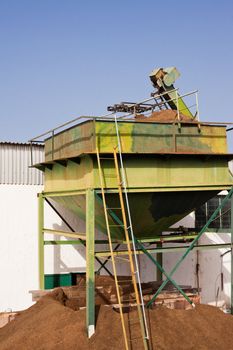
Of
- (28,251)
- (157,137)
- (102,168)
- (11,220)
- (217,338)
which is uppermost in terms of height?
(157,137)

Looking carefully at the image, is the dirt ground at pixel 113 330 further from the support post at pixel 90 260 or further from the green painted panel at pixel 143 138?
the green painted panel at pixel 143 138

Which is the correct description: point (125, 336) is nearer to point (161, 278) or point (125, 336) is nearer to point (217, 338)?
point (217, 338)

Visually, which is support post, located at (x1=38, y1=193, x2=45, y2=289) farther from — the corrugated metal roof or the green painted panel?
the green painted panel

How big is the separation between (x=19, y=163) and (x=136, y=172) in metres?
6.59

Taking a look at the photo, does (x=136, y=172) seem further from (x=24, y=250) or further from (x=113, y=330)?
(x=24, y=250)

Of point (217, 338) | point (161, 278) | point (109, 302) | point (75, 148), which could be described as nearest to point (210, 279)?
point (161, 278)

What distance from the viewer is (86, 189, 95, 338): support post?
11.9m

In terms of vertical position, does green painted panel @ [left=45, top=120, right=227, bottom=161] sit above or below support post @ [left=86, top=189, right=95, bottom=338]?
above

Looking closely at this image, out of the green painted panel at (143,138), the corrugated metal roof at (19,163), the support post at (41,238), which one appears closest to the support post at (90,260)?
the green painted panel at (143,138)

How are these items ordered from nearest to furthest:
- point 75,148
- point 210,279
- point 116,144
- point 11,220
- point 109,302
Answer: point 116,144 → point 75,148 → point 109,302 → point 11,220 → point 210,279

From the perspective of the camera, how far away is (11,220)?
17312 mm

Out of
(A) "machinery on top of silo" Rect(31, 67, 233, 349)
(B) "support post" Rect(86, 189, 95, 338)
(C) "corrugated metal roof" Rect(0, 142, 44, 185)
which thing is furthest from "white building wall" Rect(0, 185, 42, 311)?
(B) "support post" Rect(86, 189, 95, 338)

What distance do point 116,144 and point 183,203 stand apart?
2.74m

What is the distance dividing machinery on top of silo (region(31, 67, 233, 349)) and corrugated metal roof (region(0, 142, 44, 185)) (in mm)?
3211
